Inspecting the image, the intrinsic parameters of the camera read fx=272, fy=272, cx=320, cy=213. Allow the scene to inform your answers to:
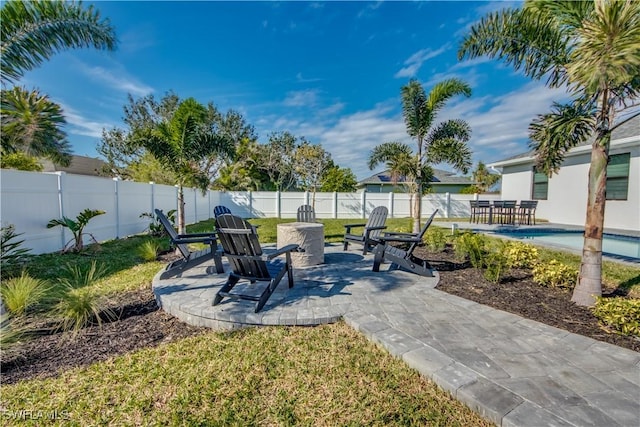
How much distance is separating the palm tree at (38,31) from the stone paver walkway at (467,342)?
417cm

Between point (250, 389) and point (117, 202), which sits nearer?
point (250, 389)

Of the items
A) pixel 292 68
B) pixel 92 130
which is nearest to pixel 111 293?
pixel 292 68

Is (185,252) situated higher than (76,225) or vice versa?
(76,225)

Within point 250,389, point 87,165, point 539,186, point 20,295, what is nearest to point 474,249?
point 250,389

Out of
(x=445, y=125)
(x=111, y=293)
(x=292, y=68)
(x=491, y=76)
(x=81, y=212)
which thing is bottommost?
(x=111, y=293)

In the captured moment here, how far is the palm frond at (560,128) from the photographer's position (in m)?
3.52

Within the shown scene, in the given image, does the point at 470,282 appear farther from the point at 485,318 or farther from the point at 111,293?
the point at 111,293

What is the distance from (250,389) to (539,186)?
16.2 meters

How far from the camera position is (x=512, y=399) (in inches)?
71.7

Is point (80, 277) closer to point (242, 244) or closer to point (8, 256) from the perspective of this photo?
point (8, 256)

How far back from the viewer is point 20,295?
311 centimetres

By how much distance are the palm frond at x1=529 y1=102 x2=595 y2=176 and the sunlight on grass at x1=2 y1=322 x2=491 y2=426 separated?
3648 mm

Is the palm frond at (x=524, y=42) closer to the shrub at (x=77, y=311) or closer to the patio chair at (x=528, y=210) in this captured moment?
the shrub at (x=77, y=311)

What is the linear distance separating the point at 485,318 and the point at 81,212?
919 centimetres
